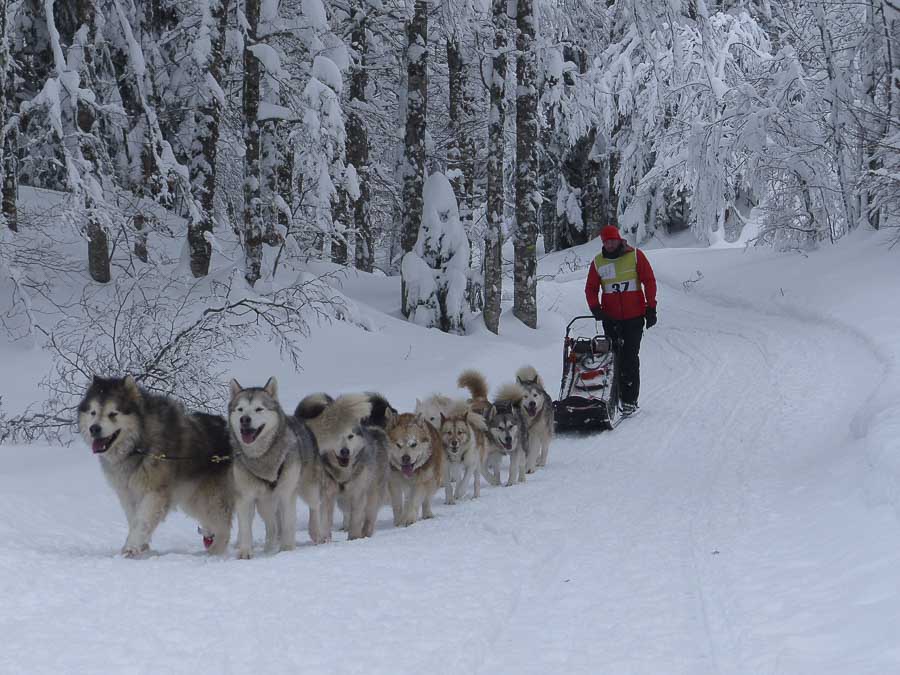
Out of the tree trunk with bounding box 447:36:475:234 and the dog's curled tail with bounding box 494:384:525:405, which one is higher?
the tree trunk with bounding box 447:36:475:234

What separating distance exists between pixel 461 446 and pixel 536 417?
1.54m

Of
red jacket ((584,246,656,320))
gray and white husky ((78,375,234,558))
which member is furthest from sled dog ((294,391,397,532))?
red jacket ((584,246,656,320))

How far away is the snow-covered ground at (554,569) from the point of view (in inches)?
144

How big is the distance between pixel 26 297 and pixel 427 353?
216 inches

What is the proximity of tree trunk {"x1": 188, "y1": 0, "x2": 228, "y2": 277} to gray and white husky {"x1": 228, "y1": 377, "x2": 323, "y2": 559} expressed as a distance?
6866 mm

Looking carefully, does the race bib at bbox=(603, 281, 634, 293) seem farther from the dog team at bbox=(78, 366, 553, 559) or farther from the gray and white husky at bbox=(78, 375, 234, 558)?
the gray and white husky at bbox=(78, 375, 234, 558)

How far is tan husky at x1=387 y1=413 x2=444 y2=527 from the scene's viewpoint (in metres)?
7.00

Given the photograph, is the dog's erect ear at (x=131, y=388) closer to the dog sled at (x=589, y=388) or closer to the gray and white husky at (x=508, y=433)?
the gray and white husky at (x=508, y=433)

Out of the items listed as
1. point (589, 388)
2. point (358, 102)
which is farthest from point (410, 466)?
point (358, 102)

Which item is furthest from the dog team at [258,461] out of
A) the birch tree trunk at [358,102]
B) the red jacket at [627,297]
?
the birch tree trunk at [358,102]

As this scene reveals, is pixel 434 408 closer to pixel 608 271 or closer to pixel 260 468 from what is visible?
pixel 260 468

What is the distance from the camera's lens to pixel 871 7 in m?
17.5

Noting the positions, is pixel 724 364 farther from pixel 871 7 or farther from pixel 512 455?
pixel 871 7

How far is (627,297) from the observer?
1115cm
